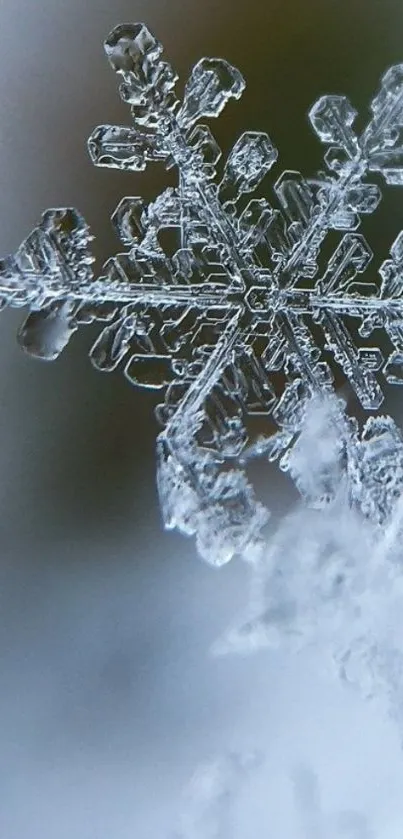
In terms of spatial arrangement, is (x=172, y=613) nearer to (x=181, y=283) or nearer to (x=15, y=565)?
(x=15, y=565)

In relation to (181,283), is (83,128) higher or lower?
higher

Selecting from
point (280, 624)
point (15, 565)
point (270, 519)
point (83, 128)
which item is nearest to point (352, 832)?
point (280, 624)

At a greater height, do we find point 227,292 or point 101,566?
point 227,292

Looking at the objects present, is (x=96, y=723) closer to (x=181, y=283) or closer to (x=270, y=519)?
(x=270, y=519)

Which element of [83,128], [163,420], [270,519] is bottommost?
[270,519]
